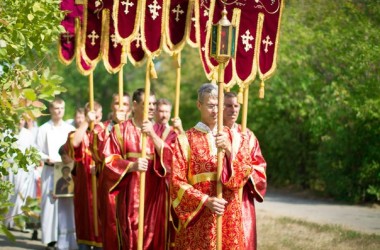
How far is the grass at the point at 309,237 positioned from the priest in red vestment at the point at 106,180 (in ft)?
9.72

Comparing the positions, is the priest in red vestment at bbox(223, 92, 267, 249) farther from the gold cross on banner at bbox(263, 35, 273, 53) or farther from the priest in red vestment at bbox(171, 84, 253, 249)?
the gold cross on banner at bbox(263, 35, 273, 53)

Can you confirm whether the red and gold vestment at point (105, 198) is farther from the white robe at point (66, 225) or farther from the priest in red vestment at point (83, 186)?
the white robe at point (66, 225)

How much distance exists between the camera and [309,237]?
1263cm

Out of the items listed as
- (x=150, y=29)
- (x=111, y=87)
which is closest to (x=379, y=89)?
(x=150, y=29)

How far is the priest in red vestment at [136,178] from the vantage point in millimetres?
8953

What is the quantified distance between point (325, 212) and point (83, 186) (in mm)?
Result: 6592

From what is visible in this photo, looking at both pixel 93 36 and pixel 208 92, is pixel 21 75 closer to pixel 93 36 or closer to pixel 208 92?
pixel 208 92

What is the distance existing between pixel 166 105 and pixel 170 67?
1012 inches

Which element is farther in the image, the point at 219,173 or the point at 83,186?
the point at 83,186

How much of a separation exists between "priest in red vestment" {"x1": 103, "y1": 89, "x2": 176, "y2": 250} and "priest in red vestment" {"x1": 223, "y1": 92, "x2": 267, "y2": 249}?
1.05 metres

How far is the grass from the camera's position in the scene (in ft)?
38.4

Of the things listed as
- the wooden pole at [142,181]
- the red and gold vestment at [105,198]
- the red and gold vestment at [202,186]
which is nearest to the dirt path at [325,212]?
the red and gold vestment at [105,198]

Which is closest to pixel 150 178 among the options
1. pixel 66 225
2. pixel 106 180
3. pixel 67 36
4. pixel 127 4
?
pixel 106 180

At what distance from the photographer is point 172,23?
30.7 feet
